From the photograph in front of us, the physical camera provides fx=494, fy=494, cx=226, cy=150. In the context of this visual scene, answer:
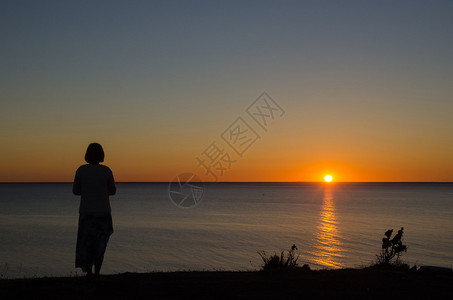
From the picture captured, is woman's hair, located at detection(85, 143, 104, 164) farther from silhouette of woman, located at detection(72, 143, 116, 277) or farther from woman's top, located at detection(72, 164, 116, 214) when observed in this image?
woman's top, located at detection(72, 164, 116, 214)

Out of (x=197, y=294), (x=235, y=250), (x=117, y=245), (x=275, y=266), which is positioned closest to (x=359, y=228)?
(x=235, y=250)

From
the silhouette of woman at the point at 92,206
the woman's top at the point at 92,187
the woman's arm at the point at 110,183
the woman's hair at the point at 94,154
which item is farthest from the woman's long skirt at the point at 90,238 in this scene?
the woman's hair at the point at 94,154

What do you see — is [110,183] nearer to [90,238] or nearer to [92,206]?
[92,206]

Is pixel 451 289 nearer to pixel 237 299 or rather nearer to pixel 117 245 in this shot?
pixel 237 299

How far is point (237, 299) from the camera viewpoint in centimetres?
746

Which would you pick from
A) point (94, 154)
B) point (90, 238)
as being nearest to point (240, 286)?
point (90, 238)

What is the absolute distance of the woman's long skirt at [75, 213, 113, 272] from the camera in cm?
790

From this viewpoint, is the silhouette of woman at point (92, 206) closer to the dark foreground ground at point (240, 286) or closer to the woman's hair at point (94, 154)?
A: the woman's hair at point (94, 154)

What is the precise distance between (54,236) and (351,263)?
2629cm

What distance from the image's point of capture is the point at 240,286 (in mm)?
8539

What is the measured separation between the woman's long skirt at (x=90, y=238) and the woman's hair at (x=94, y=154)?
0.87 m

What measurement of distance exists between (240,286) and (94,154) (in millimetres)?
3346

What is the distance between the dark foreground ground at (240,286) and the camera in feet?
25.0

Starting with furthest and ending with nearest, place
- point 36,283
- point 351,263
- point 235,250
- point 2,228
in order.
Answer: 1. point 2,228
2. point 235,250
3. point 351,263
4. point 36,283
